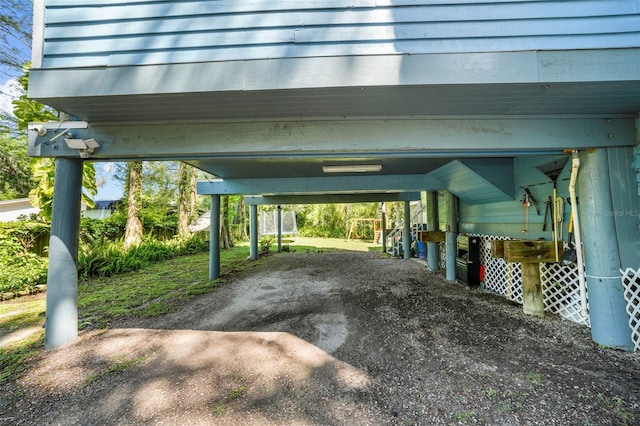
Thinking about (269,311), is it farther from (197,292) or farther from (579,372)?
(579,372)

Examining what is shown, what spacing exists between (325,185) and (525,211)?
4.40 meters

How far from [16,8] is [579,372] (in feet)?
46.1

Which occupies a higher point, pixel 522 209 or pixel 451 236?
pixel 522 209

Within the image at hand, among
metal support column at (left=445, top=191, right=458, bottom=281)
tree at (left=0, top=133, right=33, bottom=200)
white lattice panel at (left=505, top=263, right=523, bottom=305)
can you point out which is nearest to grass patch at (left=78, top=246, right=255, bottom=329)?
metal support column at (left=445, top=191, right=458, bottom=281)

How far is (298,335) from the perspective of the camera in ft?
10.8

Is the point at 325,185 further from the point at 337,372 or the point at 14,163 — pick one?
the point at 14,163

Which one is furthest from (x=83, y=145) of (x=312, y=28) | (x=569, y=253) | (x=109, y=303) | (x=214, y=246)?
(x=569, y=253)

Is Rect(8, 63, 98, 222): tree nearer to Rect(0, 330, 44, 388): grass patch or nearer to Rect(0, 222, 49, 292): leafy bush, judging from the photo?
Rect(0, 222, 49, 292): leafy bush

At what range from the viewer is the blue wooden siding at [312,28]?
2.38 metres

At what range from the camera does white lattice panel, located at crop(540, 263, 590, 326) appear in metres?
3.54

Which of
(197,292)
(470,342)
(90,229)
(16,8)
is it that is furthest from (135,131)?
(16,8)

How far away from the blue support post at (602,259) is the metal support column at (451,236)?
10.7 feet

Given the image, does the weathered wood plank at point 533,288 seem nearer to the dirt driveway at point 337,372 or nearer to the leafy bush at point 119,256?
the dirt driveway at point 337,372

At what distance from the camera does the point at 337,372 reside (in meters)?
2.47
